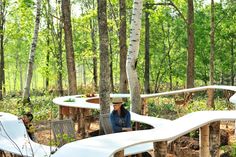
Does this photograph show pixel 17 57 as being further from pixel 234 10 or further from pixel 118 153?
pixel 118 153

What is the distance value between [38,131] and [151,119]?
5922mm

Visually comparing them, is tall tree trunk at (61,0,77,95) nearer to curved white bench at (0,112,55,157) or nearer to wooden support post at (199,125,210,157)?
curved white bench at (0,112,55,157)

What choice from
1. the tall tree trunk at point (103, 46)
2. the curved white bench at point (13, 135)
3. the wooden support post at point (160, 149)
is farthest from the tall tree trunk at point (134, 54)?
the wooden support post at point (160, 149)

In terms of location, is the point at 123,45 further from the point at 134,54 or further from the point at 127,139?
the point at 127,139

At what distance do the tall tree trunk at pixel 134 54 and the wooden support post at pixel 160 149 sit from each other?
5790 millimetres

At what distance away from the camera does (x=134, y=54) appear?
424 inches

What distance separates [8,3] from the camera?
27219mm

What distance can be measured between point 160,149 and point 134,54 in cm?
585

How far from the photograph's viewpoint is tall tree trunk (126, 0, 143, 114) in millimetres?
10664

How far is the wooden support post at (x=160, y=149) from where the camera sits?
16.8 feet

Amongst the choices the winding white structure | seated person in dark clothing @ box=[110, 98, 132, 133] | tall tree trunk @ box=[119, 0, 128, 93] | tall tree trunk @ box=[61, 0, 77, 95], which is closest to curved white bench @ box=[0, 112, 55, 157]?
seated person in dark clothing @ box=[110, 98, 132, 133]

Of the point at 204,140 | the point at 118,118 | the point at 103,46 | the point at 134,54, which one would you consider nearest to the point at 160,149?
the point at 204,140

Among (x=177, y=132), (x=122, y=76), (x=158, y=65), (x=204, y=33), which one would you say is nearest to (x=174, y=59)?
(x=158, y=65)

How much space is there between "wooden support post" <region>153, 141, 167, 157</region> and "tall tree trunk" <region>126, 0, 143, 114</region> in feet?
19.0
